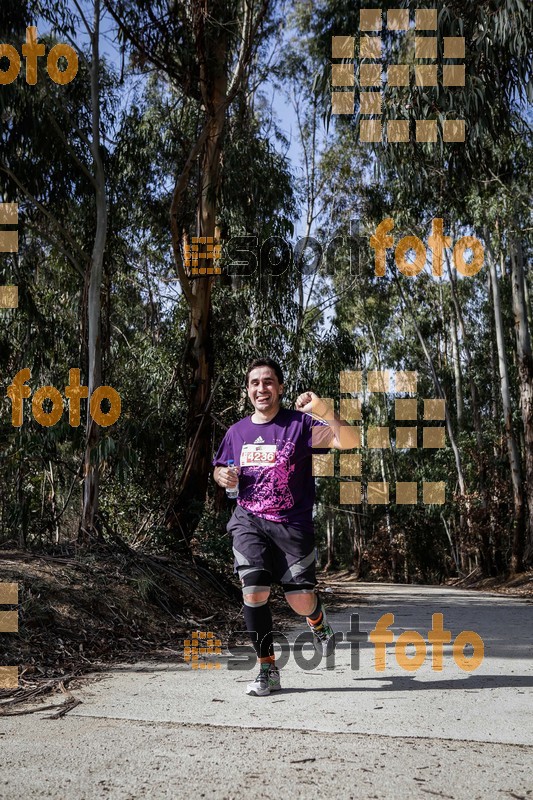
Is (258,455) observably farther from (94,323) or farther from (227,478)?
(94,323)

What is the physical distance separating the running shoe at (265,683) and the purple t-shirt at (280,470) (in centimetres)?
69

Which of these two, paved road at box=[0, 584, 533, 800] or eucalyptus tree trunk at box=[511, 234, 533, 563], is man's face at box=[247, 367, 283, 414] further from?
eucalyptus tree trunk at box=[511, 234, 533, 563]

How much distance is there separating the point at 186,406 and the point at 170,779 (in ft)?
23.5

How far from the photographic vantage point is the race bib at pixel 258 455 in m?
4.04

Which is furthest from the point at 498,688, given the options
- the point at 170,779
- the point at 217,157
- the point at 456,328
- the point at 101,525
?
the point at 456,328

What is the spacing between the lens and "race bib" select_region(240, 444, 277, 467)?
4.04 metres

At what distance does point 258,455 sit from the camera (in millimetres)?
4070

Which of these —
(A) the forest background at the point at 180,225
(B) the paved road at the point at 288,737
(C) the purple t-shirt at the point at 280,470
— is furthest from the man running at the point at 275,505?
(A) the forest background at the point at 180,225

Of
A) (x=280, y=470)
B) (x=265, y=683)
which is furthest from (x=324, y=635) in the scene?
(x=280, y=470)

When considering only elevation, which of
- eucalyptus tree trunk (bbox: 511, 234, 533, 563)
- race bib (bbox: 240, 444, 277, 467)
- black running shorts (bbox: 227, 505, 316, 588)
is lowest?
black running shorts (bbox: 227, 505, 316, 588)

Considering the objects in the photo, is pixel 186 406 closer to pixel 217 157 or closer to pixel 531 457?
pixel 217 157

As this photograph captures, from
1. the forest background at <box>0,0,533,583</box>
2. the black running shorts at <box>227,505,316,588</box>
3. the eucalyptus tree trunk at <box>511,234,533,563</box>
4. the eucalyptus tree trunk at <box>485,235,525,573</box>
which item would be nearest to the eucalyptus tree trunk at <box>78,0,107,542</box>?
the forest background at <box>0,0,533,583</box>

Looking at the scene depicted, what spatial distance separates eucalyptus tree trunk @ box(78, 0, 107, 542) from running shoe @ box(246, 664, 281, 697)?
12.1 feet

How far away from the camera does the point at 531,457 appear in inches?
606
